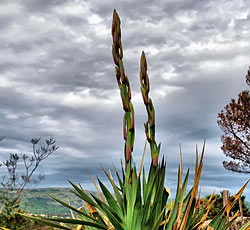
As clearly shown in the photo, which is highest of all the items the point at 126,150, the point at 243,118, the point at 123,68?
the point at 243,118

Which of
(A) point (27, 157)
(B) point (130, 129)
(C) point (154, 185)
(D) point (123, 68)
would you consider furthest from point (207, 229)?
(A) point (27, 157)

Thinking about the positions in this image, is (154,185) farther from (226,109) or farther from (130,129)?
(226,109)

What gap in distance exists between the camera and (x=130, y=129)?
175 centimetres

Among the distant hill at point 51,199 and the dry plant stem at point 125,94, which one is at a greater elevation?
the dry plant stem at point 125,94

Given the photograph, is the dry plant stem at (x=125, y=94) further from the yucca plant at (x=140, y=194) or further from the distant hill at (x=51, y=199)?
the distant hill at (x=51, y=199)

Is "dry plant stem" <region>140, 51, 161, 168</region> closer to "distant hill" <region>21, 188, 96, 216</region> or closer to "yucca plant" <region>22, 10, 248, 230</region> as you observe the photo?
"yucca plant" <region>22, 10, 248, 230</region>

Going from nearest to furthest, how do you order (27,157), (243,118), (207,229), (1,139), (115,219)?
(115,219), (207,229), (1,139), (27,157), (243,118)

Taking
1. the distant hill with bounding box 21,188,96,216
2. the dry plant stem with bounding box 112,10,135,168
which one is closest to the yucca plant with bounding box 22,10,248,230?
the dry plant stem with bounding box 112,10,135,168

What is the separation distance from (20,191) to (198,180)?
1004cm

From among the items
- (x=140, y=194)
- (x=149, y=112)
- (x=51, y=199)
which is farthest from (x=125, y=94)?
(x=51, y=199)

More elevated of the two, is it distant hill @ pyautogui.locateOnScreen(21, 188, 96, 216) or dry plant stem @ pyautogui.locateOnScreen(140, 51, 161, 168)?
dry plant stem @ pyautogui.locateOnScreen(140, 51, 161, 168)

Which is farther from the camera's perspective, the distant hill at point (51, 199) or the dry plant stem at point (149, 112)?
the distant hill at point (51, 199)

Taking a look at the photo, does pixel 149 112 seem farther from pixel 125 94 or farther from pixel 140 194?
pixel 140 194

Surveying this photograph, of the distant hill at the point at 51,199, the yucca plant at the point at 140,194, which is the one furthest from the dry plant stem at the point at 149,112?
the distant hill at the point at 51,199
